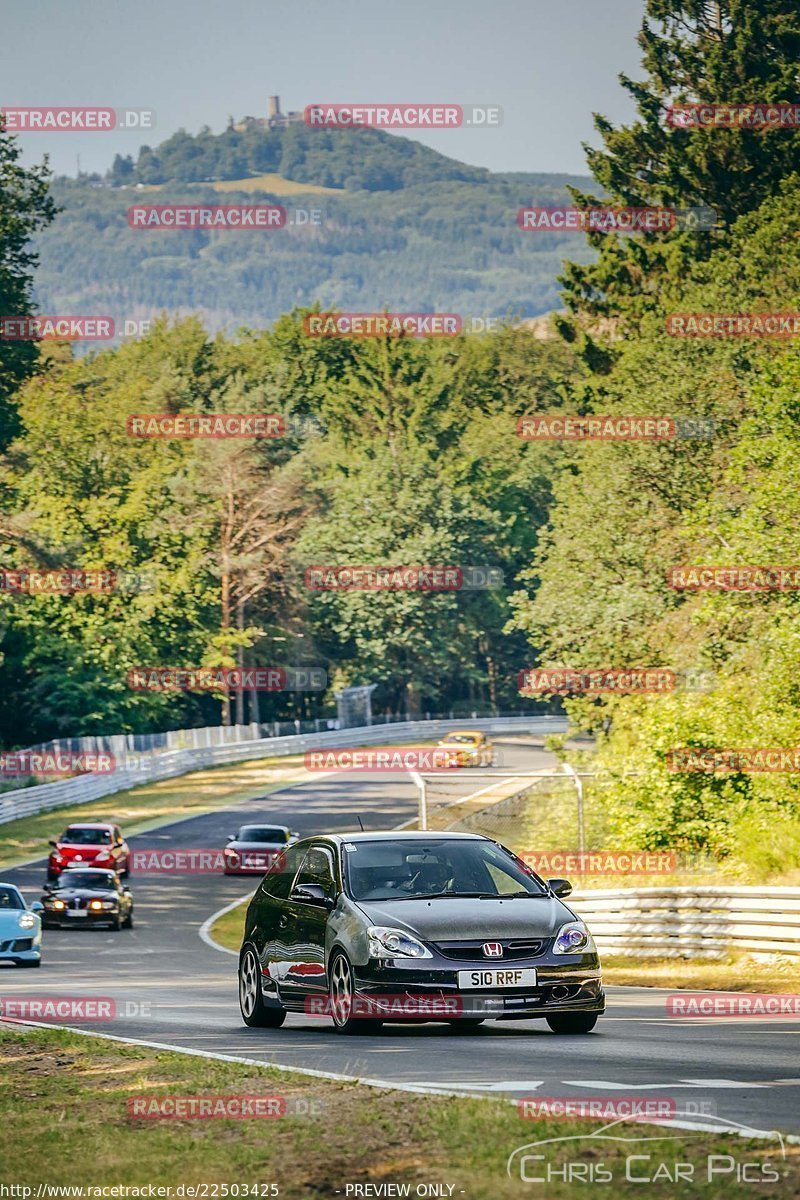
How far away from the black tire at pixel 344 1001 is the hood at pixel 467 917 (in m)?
0.42

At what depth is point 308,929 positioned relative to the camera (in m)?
14.2

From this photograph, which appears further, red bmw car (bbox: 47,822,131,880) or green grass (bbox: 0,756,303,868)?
green grass (bbox: 0,756,303,868)

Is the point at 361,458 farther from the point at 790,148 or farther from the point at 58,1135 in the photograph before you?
the point at 58,1135

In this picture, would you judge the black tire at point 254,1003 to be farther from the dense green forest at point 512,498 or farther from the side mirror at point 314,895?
the dense green forest at point 512,498

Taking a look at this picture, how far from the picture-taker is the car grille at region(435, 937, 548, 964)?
42.8 feet

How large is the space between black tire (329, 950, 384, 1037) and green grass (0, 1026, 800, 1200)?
2615 mm

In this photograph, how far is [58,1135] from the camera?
8984mm

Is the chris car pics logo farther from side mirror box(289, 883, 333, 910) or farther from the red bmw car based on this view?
the red bmw car

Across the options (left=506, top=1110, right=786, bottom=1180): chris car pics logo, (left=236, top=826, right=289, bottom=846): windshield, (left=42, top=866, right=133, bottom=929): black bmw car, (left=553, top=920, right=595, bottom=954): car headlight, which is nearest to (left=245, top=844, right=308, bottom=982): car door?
(left=553, top=920, right=595, bottom=954): car headlight

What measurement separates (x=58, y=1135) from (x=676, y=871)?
22.5 meters

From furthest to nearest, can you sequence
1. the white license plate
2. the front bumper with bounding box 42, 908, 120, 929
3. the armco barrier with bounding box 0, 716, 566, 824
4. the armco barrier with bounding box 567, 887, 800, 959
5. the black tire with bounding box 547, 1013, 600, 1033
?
the armco barrier with bounding box 0, 716, 566, 824 → the front bumper with bounding box 42, 908, 120, 929 → the armco barrier with bounding box 567, 887, 800, 959 → the black tire with bounding box 547, 1013, 600, 1033 → the white license plate

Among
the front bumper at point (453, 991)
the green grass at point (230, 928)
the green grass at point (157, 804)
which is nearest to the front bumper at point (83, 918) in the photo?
the green grass at point (230, 928)

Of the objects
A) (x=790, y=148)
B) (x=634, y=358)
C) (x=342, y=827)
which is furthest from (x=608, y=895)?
(x=790, y=148)

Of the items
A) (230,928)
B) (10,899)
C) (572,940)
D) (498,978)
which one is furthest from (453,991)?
(230,928)
